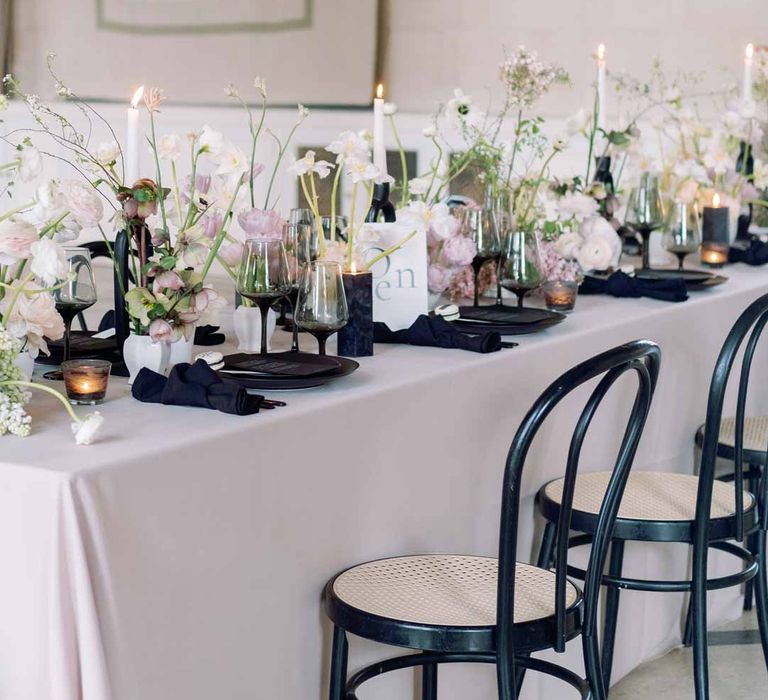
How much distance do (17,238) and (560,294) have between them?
139cm

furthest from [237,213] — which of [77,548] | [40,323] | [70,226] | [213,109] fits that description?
[213,109]

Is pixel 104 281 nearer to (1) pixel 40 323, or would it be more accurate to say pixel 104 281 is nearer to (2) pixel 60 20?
(2) pixel 60 20

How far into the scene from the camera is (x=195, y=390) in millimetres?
1705

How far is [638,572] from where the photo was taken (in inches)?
108

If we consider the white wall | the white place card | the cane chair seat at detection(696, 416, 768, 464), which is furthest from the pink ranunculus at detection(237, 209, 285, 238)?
→ the white wall

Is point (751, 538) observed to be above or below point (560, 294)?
below

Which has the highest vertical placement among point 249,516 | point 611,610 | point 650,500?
point 249,516

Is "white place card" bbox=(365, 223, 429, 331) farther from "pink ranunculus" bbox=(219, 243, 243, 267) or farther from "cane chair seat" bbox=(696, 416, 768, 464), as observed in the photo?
"cane chair seat" bbox=(696, 416, 768, 464)

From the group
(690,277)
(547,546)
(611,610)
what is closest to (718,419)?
(547,546)

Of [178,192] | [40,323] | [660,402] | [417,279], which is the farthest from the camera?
[660,402]

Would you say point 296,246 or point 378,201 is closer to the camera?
point 296,246

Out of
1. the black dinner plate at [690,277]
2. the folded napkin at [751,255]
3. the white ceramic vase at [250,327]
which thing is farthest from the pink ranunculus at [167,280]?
the folded napkin at [751,255]

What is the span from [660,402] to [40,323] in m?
1.45

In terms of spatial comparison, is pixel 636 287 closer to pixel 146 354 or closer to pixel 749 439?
pixel 749 439
